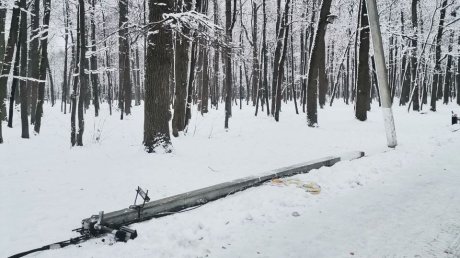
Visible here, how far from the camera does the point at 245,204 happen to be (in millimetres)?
4789

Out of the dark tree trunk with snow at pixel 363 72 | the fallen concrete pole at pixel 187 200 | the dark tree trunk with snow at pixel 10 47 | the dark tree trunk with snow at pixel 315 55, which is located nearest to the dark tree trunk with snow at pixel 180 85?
the dark tree trunk with snow at pixel 315 55

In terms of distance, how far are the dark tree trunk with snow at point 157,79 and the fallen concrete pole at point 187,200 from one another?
311cm

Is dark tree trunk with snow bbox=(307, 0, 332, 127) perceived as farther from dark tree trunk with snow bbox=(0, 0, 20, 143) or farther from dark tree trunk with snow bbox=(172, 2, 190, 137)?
dark tree trunk with snow bbox=(0, 0, 20, 143)

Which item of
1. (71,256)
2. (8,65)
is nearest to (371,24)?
(71,256)

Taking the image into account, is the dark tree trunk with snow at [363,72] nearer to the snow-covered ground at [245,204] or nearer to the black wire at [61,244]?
the snow-covered ground at [245,204]

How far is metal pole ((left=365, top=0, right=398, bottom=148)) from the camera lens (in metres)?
9.26

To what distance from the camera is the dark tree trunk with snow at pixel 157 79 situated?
25.2ft

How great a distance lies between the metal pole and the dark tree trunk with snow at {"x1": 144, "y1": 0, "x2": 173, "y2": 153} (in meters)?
5.45

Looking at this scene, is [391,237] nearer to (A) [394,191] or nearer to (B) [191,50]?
(A) [394,191]

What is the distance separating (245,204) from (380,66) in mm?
6822

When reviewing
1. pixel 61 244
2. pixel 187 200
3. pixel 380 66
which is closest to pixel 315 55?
pixel 380 66

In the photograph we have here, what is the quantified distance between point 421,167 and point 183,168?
17.2 ft

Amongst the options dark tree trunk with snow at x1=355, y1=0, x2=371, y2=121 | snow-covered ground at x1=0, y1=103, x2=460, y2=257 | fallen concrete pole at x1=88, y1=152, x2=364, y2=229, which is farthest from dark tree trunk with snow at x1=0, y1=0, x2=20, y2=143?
dark tree trunk with snow at x1=355, y1=0, x2=371, y2=121

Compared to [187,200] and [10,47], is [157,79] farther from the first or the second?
[10,47]
